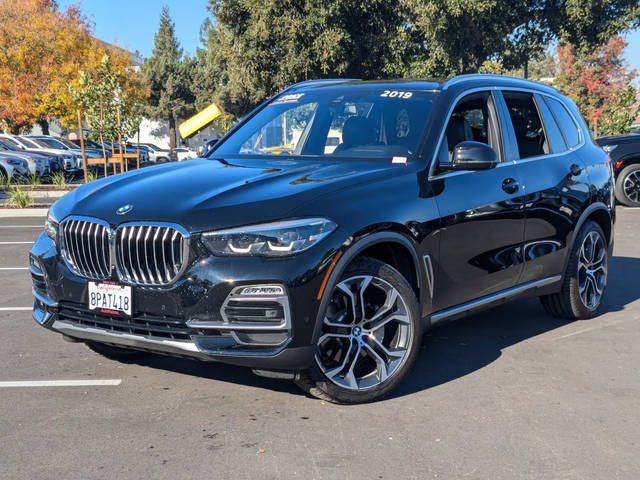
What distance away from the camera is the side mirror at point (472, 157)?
483cm

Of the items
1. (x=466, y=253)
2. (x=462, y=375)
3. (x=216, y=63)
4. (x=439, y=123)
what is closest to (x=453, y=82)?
(x=439, y=123)

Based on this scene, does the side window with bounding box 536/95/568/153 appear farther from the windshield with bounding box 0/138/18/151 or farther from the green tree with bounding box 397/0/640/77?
the windshield with bounding box 0/138/18/151

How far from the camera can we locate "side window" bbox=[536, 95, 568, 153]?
6160mm

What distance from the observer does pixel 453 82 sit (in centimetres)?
540

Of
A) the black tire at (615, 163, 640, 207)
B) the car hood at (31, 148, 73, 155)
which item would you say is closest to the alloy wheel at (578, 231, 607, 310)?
the black tire at (615, 163, 640, 207)

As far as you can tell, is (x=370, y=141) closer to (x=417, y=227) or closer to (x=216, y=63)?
(x=417, y=227)

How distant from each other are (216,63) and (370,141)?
206ft

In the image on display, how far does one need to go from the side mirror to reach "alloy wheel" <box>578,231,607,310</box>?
185cm

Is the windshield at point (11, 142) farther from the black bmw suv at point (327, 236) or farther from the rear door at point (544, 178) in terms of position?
the rear door at point (544, 178)

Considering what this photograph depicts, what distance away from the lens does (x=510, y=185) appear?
5.41 meters

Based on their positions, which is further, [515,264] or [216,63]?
Answer: [216,63]

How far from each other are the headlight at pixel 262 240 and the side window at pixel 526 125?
2426 mm

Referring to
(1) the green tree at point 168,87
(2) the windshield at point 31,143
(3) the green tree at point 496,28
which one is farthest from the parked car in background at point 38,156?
(1) the green tree at point 168,87

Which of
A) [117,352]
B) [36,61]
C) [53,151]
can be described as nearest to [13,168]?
[53,151]
